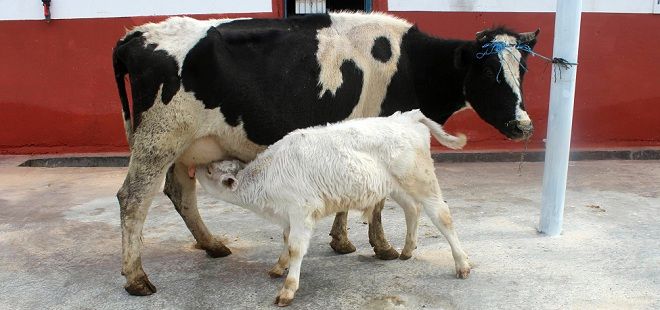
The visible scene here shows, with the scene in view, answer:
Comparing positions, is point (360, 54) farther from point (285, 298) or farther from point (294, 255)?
point (285, 298)

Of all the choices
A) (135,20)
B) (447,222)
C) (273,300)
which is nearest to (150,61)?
(273,300)

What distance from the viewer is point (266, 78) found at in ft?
13.0

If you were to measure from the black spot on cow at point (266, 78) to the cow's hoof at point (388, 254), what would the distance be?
980mm

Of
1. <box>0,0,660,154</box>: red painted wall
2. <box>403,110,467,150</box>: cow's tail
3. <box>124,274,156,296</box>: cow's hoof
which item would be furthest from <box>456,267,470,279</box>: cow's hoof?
<box>0,0,660,154</box>: red painted wall

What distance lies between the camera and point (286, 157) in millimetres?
3707

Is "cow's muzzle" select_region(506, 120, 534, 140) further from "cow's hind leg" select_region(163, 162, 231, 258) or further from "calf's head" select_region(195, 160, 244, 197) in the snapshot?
"cow's hind leg" select_region(163, 162, 231, 258)

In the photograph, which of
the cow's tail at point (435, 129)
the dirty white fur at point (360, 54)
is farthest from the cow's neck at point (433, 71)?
the cow's tail at point (435, 129)

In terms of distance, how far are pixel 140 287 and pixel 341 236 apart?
1.44 meters

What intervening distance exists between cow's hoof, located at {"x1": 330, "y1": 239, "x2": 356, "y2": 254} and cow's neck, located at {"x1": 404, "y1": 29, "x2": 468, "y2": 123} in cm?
112

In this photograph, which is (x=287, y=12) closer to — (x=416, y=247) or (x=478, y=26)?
(x=478, y=26)

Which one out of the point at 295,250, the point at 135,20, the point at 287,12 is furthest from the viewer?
the point at 287,12

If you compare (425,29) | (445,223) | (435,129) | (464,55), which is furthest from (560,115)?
(425,29)

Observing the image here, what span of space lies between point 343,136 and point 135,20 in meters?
5.11

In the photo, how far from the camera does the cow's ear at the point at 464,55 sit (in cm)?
427
